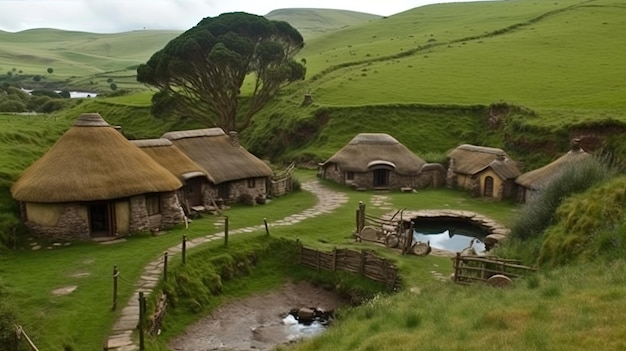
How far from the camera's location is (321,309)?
21.4 m

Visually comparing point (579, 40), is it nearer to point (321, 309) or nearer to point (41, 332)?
point (321, 309)

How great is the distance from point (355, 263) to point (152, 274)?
7722 millimetres

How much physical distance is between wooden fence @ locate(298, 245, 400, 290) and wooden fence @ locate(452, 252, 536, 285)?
2857mm

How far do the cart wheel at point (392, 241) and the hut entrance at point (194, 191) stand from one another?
10.3m

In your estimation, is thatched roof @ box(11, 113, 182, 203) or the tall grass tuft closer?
the tall grass tuft

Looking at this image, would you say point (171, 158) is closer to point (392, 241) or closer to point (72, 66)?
point (392, 241)

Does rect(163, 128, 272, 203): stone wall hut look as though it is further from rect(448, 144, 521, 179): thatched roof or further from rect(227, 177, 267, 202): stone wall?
rect(448, 144, 521, 179): thatched roof

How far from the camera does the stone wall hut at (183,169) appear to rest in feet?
93.1

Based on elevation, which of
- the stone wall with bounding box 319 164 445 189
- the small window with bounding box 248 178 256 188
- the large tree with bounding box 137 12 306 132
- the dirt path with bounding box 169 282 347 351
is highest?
the large tree with bounding box 137 12 306 132

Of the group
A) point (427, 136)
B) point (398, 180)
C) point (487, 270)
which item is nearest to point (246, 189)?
point (398, 180)

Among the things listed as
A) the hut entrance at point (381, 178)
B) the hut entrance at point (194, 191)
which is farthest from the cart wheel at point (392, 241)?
the hut entrance at point (381, 178)

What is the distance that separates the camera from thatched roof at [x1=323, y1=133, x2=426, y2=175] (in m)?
37.4

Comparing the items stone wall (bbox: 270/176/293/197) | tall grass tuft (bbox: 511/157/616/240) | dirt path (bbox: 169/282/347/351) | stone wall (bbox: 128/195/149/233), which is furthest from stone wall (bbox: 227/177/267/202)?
tall grass tuft (bbox: 511/157/616/240)

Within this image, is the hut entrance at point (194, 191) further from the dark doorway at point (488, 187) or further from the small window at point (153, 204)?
the dark doorway at point (488, 187)
